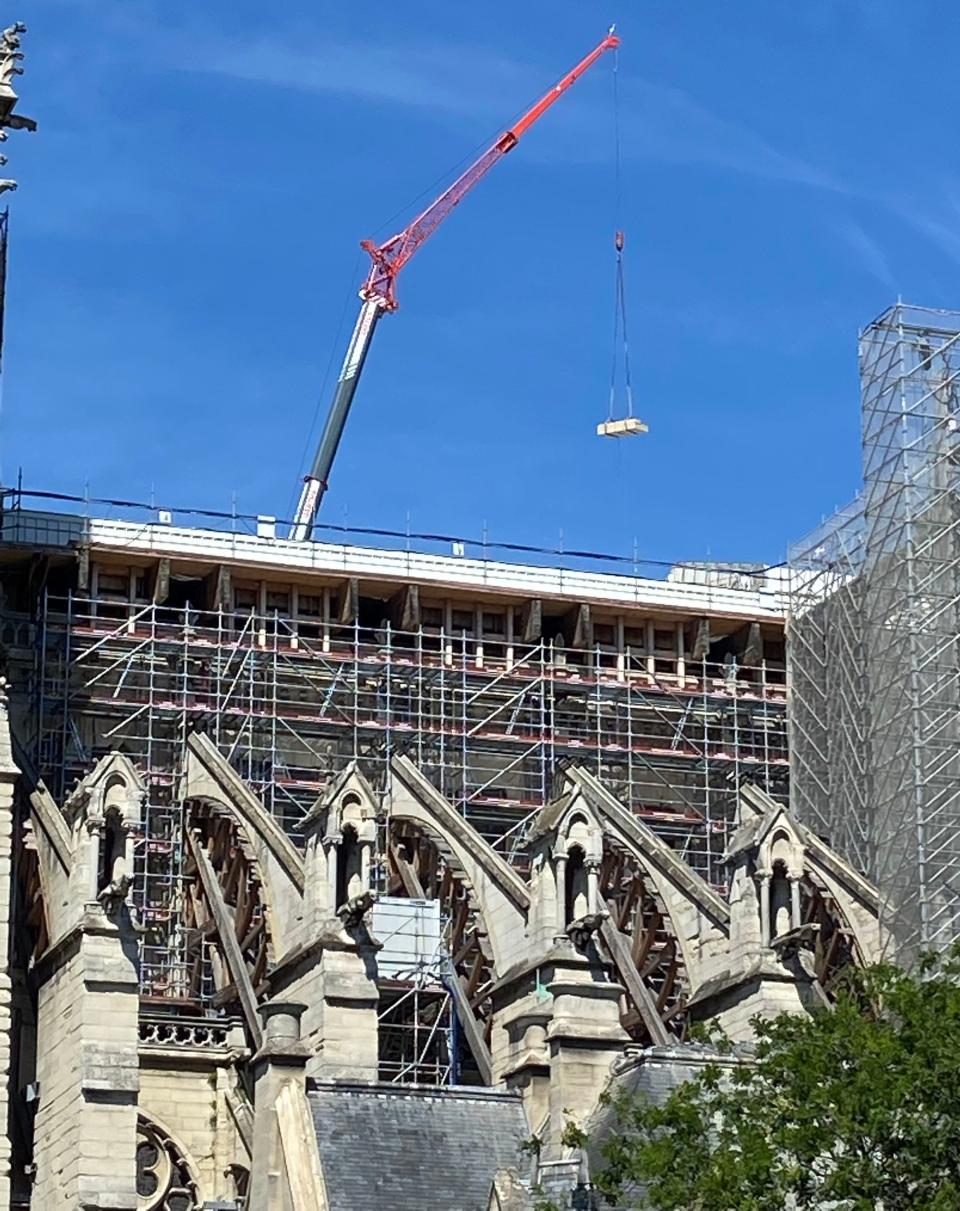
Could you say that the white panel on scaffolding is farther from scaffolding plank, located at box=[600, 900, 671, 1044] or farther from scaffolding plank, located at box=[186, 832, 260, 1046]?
scaffolding plank, located at box=[600, 900, 671, 1044]

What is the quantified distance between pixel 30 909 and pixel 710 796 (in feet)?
49.7

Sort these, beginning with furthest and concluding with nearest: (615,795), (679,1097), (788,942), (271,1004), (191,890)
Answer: (615,795) → (191,890) → (788,942) → (271,1004) → (679,1097)

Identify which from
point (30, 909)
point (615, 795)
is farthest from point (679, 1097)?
point (615, 795)

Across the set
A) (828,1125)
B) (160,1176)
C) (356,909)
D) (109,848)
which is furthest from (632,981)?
(828,1125)

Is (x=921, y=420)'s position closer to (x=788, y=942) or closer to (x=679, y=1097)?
(x=788, y=942)

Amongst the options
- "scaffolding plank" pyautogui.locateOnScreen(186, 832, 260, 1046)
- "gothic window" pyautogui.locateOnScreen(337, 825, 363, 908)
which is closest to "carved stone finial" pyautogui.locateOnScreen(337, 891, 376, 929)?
"gothic window" pyautogui.locateOnScreen(337, 825, 363, 908)

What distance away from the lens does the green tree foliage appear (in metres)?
34.6

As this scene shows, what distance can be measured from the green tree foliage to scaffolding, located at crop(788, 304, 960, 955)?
17.2 meters

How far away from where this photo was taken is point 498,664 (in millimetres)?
60031

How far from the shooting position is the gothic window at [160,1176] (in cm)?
4912

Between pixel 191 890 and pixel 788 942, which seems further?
pixel 191 890

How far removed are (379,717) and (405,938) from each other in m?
6.40

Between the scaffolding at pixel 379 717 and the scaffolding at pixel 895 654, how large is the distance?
1.92 meters

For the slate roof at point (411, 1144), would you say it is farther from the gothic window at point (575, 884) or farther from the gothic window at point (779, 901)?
the gothic window at point (779, 901)
